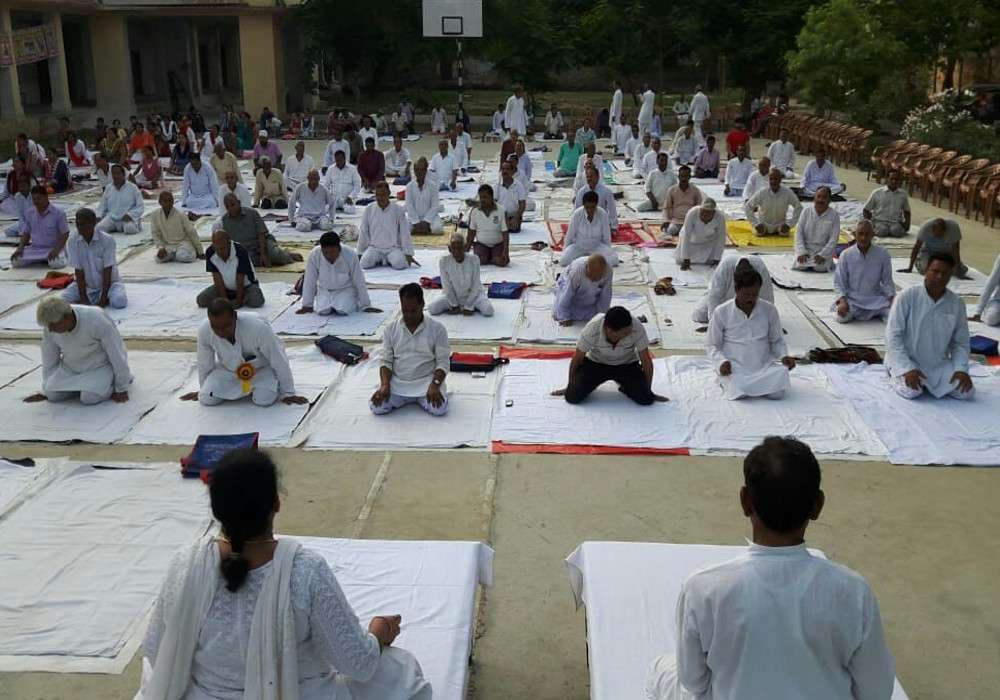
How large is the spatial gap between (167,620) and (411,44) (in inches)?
1050

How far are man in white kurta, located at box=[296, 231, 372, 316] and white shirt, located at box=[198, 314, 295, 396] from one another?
2.17m

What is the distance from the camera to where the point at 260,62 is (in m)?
26.5

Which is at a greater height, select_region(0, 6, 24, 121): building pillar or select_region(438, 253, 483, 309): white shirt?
select_region(0, 6, 24, 121): building pillar

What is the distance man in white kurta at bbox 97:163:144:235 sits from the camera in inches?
481

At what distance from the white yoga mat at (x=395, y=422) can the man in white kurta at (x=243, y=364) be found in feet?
1.04

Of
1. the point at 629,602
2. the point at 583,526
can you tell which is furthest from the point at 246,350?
the point at 629,602

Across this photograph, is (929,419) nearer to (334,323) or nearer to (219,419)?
(219,419)

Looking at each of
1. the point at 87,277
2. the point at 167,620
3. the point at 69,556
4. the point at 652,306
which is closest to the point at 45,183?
the point at 87,277

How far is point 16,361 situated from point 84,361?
1347mm

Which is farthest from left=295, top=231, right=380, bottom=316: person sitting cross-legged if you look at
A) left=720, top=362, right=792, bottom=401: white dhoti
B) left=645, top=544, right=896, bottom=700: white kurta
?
left=645, top=544, right=896, bottom=700: white kurta

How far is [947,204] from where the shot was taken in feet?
46.8

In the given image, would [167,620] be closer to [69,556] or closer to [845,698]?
[845,698]

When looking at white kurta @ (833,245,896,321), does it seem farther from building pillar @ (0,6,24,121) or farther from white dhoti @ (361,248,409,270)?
building pillar @ (0,6,24,121)

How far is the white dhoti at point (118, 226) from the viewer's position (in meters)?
12.2
